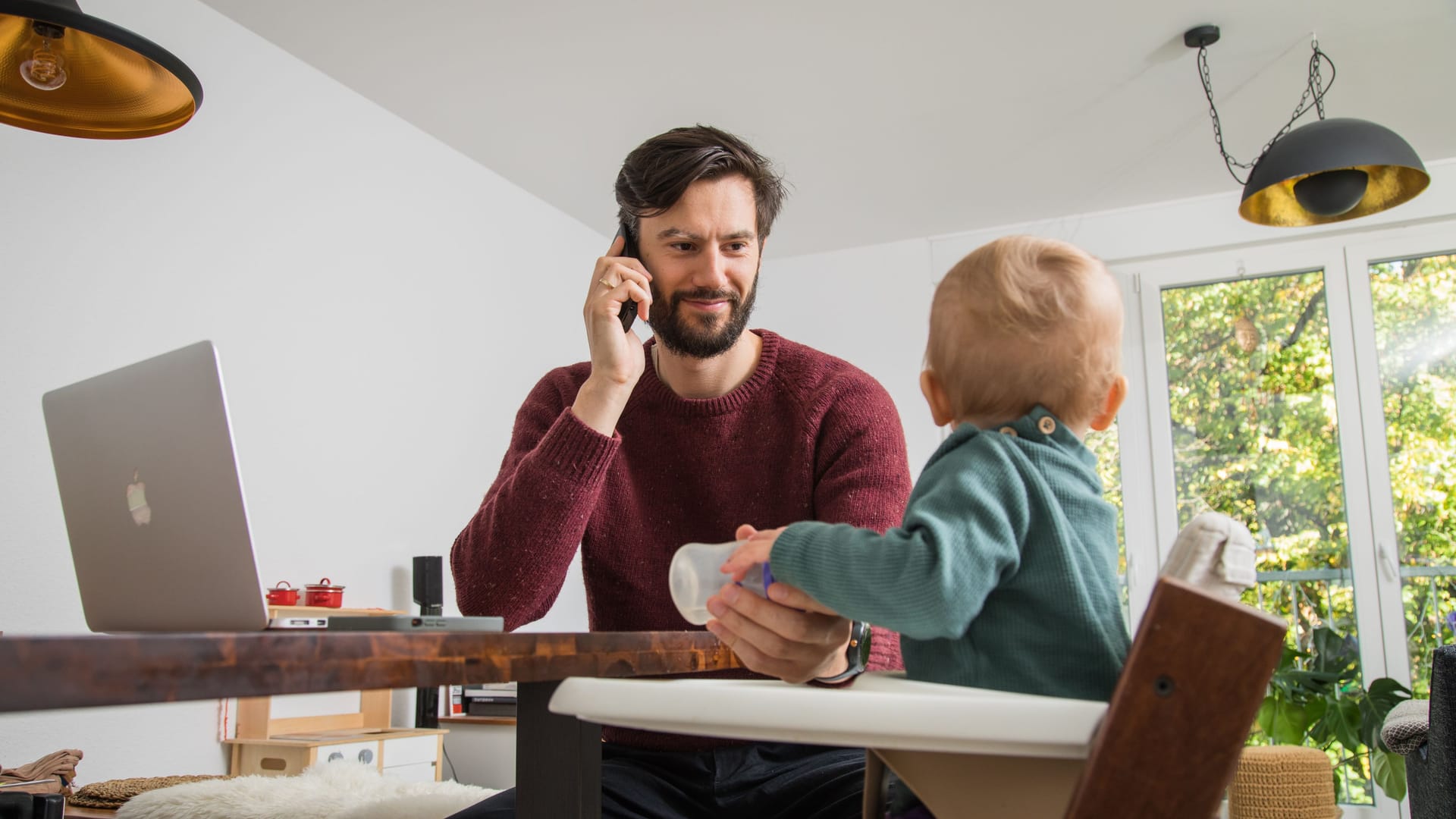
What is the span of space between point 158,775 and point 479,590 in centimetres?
193

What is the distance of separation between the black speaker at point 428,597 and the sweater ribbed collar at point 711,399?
2.09m

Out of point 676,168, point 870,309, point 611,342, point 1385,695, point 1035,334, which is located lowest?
point 1385,695

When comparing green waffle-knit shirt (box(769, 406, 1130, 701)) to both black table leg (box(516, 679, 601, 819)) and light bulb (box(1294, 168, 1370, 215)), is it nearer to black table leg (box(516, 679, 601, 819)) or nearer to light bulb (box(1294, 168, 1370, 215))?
black table leg (box(516, 679, 601, 819))

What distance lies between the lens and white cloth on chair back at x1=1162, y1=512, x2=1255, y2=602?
A: 0.61 m

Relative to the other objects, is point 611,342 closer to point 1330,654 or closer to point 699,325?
point 699,325

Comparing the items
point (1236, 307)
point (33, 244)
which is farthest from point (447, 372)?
point (1236, 307)

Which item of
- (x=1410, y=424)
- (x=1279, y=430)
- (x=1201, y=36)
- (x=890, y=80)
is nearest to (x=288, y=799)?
(x=890, y=80)

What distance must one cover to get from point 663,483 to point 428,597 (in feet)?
7.16

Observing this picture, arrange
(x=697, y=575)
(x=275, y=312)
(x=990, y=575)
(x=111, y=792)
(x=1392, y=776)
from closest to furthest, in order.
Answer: (x=990, y=575)
(x=697, y=575)
(x=111, y=792)
(x=275, y=312)
(x=1392, y=776)

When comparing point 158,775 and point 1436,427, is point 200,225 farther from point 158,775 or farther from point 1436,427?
point 1436,427

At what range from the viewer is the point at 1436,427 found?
14.1ft

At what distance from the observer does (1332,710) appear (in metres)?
3.82

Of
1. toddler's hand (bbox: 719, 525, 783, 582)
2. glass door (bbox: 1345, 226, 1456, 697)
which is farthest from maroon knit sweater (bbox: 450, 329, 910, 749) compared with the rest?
glass door (bbox: 1345, 226, 1456, 697)

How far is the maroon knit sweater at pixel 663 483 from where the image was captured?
137 centimetres
